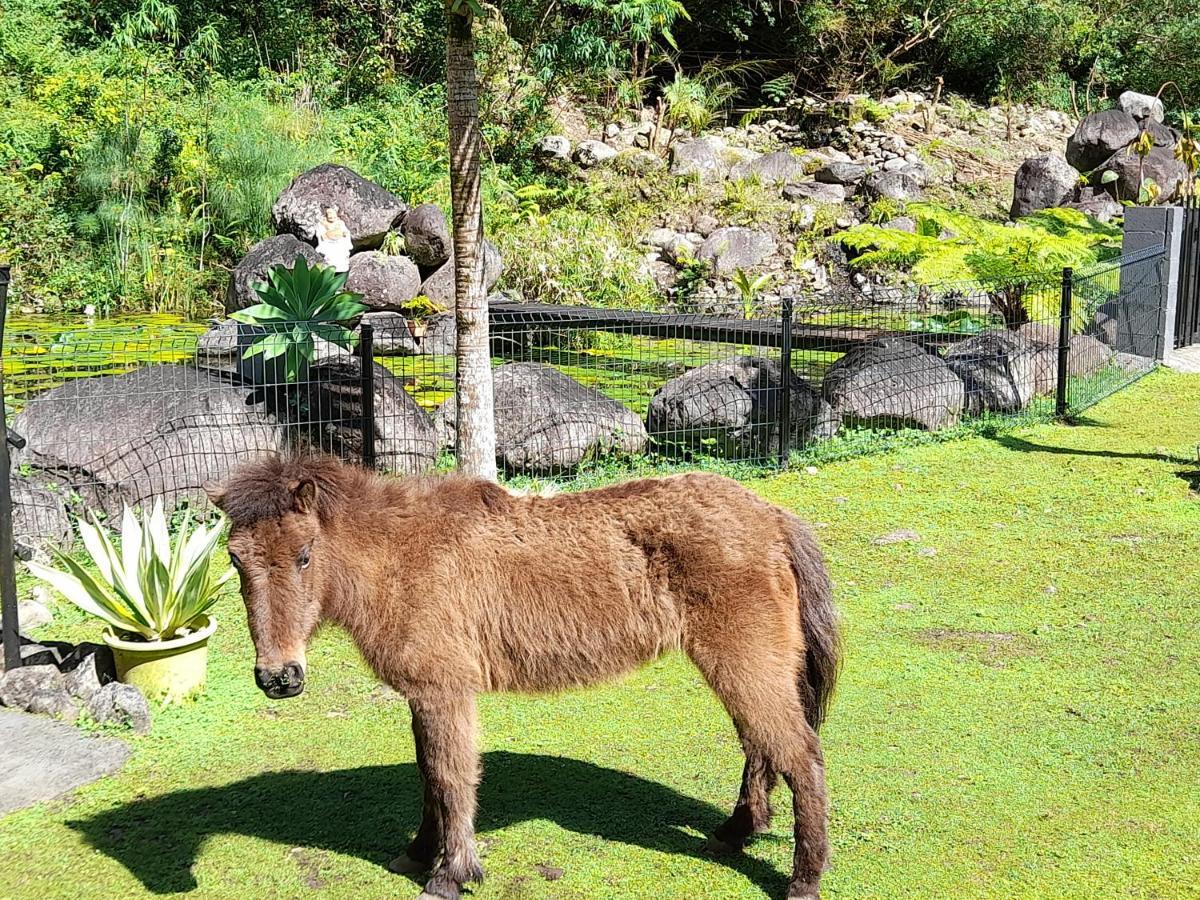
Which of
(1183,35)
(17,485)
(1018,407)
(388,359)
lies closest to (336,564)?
(17,485)

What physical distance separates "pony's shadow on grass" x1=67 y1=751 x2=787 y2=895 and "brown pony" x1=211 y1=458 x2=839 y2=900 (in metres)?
0.25

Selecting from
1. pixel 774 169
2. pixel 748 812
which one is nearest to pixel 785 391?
pixel 748 812

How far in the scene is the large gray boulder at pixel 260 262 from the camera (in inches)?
615

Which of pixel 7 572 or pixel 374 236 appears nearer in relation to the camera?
pixel 7 572

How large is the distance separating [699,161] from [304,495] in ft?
74.9

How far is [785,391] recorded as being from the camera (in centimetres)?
1025

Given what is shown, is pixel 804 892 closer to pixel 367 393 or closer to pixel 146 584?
pixel 146 584

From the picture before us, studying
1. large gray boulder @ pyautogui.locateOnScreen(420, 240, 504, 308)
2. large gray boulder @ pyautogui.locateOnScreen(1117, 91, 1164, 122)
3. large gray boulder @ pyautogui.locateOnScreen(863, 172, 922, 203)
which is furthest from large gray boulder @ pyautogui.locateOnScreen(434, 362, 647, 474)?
large gray boulder @ pyautogui.locateOnScreen(1117, 91, 1164, 122)

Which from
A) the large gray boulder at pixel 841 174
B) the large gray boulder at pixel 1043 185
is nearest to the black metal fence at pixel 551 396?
the large gray boulder at pixel 1043 185

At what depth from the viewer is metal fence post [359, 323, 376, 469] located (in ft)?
28.8

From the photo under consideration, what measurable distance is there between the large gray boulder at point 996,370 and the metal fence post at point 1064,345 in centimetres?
36

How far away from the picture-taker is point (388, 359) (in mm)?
14289

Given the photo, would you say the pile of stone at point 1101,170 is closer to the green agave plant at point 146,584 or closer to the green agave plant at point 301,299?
the green agave plant at point 301,299

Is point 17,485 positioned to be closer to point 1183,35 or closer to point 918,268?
point 918,268
